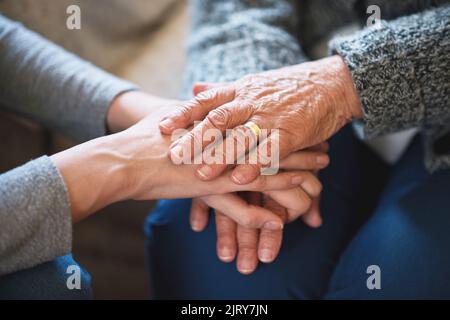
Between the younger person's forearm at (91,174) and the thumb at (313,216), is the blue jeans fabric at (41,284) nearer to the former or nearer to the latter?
the younger person's forearm at (91,174)

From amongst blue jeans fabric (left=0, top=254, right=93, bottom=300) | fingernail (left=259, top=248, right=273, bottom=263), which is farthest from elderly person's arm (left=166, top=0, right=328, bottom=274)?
blue jeans fabric (left=0, top=254, right=93, bottom=300)

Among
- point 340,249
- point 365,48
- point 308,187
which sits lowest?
point 340,249

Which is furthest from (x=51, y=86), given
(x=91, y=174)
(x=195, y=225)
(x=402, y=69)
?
(x=402, y=69)

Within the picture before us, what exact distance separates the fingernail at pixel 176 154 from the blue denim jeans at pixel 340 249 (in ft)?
0.54

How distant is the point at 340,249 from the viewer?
821 millimetres

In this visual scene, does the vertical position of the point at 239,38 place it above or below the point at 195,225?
above

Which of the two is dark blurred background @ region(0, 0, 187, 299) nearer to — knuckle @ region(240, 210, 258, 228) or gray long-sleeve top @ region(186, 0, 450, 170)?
gray long-sleeve top @ region(186, 0, 450, 170)

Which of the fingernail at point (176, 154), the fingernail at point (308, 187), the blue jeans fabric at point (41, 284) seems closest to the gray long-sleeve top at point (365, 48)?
the fingernail at point (308, 187)

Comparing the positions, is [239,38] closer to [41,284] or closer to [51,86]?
[51,86]

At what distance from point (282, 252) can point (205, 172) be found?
22 centimetres

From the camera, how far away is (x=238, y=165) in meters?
0.67

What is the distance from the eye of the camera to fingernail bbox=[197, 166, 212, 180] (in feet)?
2.17

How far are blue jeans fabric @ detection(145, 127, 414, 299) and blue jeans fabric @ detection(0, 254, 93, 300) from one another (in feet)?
0.73
